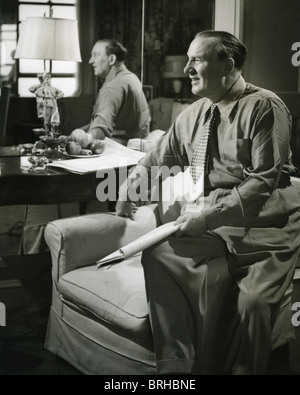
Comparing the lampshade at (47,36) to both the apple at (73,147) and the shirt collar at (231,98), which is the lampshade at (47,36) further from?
the shirt collar at (231,98)

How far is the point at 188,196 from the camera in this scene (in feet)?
6.08

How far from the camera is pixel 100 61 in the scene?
193 centimetres

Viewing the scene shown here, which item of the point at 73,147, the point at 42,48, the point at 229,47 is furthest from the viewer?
the point at 73,147

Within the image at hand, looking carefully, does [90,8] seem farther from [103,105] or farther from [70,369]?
[70,369]

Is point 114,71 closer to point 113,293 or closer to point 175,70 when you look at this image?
point 175,70

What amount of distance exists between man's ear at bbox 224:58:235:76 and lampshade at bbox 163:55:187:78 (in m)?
0.14

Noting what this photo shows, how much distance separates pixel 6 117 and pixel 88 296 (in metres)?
0.62

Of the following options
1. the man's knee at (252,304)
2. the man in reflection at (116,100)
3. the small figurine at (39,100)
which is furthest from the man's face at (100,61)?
the man's knee at (252,304)

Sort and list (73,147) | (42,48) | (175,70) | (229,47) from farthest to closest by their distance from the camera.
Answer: (73,147), (42,48), (175,70), (229,47)

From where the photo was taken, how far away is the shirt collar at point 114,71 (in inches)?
74.9

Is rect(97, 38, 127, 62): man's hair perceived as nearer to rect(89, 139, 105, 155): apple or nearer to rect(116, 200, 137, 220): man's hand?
rect(89, 139, 105, 155): apple

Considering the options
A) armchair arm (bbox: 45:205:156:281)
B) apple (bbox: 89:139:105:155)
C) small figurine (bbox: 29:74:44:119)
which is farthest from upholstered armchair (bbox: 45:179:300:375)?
small figurine (bbox: 29:74:44:119)

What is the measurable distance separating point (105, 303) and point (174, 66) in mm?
752

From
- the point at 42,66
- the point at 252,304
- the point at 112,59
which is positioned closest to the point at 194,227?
the point at 252,304
